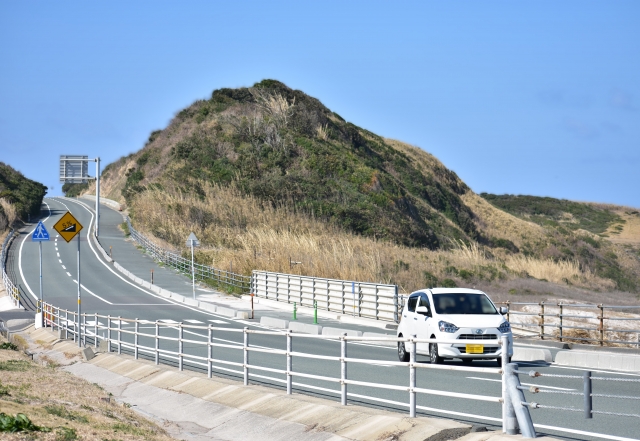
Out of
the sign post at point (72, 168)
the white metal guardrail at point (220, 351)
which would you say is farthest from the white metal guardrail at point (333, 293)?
the sign post at point (72, 168)

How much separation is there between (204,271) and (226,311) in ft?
48.5

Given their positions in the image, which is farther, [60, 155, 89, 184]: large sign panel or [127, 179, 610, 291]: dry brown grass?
[60, 155, 89, 184]: large sign panel

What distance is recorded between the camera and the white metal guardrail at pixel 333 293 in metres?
31.9

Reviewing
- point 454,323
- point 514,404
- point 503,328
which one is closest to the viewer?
point 514,404

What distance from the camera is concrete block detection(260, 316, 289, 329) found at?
100ft

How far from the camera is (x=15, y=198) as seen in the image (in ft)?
294

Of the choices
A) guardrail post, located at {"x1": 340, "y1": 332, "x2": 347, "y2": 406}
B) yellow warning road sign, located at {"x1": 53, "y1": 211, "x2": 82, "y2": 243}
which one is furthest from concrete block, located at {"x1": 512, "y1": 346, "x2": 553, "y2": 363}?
yellow warning road sign, located at {"x1": 53, "y1": 211, "x2": 82, "y2": 243}

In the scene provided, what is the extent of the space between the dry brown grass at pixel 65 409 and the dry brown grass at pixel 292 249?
77.1ft

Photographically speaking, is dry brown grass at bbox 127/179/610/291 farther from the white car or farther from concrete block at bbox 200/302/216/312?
the white car

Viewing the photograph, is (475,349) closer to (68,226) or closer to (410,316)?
(410,316)

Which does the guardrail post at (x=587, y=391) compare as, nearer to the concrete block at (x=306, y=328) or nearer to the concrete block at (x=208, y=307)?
the concrete block at (x=306, y=328)

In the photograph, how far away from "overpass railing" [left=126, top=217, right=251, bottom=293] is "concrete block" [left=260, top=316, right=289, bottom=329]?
41.9 feet

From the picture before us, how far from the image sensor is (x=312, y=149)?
8581 cm

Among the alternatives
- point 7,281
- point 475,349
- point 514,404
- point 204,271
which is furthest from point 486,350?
point 7,281
